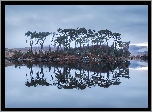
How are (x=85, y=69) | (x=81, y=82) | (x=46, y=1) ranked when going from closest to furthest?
(x=46, y=1), (x=81, y=82), (x=85, y=69)

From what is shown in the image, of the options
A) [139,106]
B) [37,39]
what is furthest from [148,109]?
[37,39]

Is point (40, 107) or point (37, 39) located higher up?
point (37, 39)

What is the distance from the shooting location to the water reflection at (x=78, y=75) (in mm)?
2526

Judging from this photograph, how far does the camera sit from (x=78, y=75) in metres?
2.71

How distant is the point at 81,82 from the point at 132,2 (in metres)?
1.10

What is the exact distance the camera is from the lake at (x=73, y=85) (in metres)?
2.14

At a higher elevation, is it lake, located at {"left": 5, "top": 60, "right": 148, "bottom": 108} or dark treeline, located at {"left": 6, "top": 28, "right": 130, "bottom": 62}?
dark treeline, located at {"left": 6, "top": 28, "right": 130, "bottom": 62}

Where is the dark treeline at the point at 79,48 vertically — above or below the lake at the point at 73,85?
above

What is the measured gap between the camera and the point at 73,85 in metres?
2.49

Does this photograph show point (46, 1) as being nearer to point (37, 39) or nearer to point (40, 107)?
point (37, 39)

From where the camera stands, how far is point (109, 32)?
8.13 feet

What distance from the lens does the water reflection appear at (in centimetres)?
253

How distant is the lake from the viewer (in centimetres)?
214

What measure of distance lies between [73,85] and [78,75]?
0.25 meters
